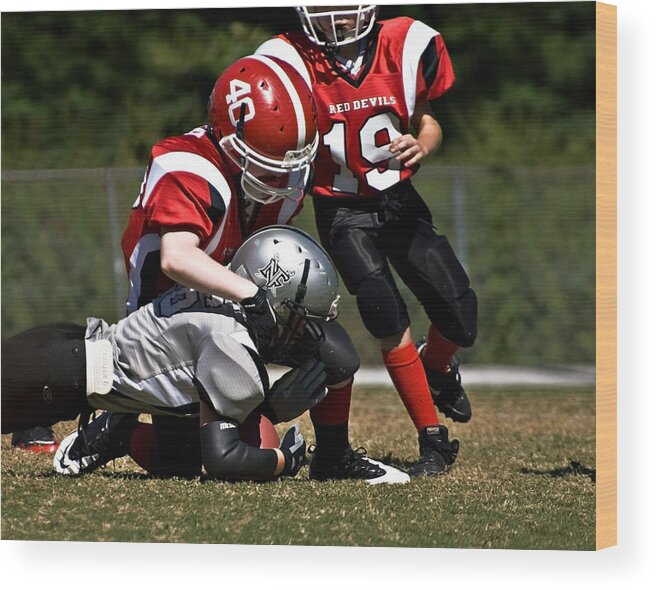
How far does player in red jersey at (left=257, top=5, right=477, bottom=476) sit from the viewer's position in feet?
15.5

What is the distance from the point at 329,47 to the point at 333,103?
0.66ft

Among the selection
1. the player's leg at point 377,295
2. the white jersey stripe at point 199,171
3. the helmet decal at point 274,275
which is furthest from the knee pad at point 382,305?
the white jersey stripe at point 199,171

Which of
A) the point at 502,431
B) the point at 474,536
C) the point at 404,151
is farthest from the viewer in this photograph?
the point at 502,431

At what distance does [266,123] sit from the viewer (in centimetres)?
457

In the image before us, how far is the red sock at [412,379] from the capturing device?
4871 mm

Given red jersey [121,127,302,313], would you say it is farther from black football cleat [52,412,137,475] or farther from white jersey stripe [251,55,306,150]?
black football cleat [52,412,137,475]

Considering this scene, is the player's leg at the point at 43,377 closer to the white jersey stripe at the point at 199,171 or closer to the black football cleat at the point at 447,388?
the white jersey stripe at the point at 199,171

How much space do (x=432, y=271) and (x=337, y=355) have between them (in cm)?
46

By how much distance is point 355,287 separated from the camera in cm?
479

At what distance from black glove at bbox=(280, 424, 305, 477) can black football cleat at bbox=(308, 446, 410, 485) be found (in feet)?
0.23

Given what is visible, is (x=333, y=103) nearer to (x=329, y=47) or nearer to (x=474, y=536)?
(x=329, y=47)

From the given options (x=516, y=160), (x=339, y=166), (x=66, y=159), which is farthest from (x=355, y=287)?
(x=66, y=159)

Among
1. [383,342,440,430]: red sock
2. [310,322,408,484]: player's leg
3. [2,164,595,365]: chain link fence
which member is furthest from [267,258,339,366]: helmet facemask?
[383,342,440,430]: red sock

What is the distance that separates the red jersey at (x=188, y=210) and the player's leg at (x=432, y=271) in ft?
1.31
